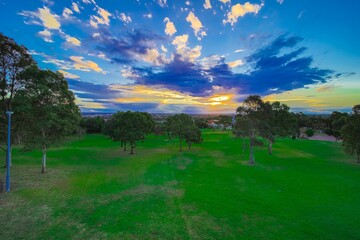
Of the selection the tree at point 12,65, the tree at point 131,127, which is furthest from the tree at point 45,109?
the tree at point 131,127

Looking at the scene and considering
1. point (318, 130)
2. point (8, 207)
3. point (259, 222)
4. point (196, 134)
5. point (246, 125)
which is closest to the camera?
point (259, 222)

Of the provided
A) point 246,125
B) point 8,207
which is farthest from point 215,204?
point 246,125

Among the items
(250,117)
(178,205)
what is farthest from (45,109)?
(250,117)

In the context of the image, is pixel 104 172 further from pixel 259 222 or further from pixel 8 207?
pixel 259 222

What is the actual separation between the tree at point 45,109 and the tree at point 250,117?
25656 millimetres

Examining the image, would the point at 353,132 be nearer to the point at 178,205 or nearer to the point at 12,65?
the point at 178,205

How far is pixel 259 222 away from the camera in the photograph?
13.5 metres

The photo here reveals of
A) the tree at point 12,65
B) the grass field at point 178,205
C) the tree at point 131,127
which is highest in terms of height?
the tree at point 12,65

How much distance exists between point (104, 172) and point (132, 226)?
17.5 meters

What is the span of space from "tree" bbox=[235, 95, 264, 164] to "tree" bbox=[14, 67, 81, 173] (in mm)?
25656

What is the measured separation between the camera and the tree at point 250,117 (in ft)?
110

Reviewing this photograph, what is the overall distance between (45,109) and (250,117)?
98.9ft

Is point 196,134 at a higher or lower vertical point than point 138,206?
higher

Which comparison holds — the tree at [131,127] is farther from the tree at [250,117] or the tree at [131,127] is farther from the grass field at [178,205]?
the tree at [250,117]
